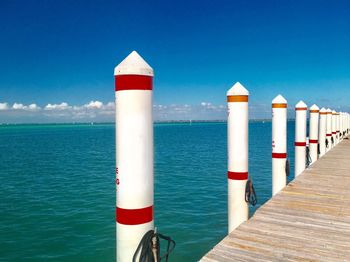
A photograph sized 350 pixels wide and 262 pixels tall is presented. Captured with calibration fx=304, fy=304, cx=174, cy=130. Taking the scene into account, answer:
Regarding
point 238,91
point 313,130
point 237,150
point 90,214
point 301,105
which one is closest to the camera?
point 238,91

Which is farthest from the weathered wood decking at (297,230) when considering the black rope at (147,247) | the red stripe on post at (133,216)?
the red stripe on post at (133,216)

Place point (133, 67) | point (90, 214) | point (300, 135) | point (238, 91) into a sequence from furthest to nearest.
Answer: point (90, 214) → point (300, 135) → point (238, 91) → point (133, 67)

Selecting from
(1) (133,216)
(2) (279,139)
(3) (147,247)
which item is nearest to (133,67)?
(1) (133,216)

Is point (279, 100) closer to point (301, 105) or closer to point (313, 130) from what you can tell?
point (301, 105)

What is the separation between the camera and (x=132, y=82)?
12.2ft

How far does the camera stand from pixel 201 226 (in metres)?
13.3

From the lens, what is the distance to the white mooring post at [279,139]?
29.7 feet

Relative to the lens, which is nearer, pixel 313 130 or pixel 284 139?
pixel 284 139

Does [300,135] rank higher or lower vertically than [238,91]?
lower

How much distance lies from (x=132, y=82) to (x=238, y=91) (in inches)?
133

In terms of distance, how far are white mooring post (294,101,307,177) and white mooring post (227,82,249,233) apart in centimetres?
549

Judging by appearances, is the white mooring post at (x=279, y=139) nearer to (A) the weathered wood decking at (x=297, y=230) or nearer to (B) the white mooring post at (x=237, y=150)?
(A) the weathered wood decking at (x=297, y=230)

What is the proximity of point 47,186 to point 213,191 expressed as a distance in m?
12.4

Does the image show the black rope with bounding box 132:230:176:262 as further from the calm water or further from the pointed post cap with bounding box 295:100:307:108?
the pointed post cap with bounding box 295:100:307:108
